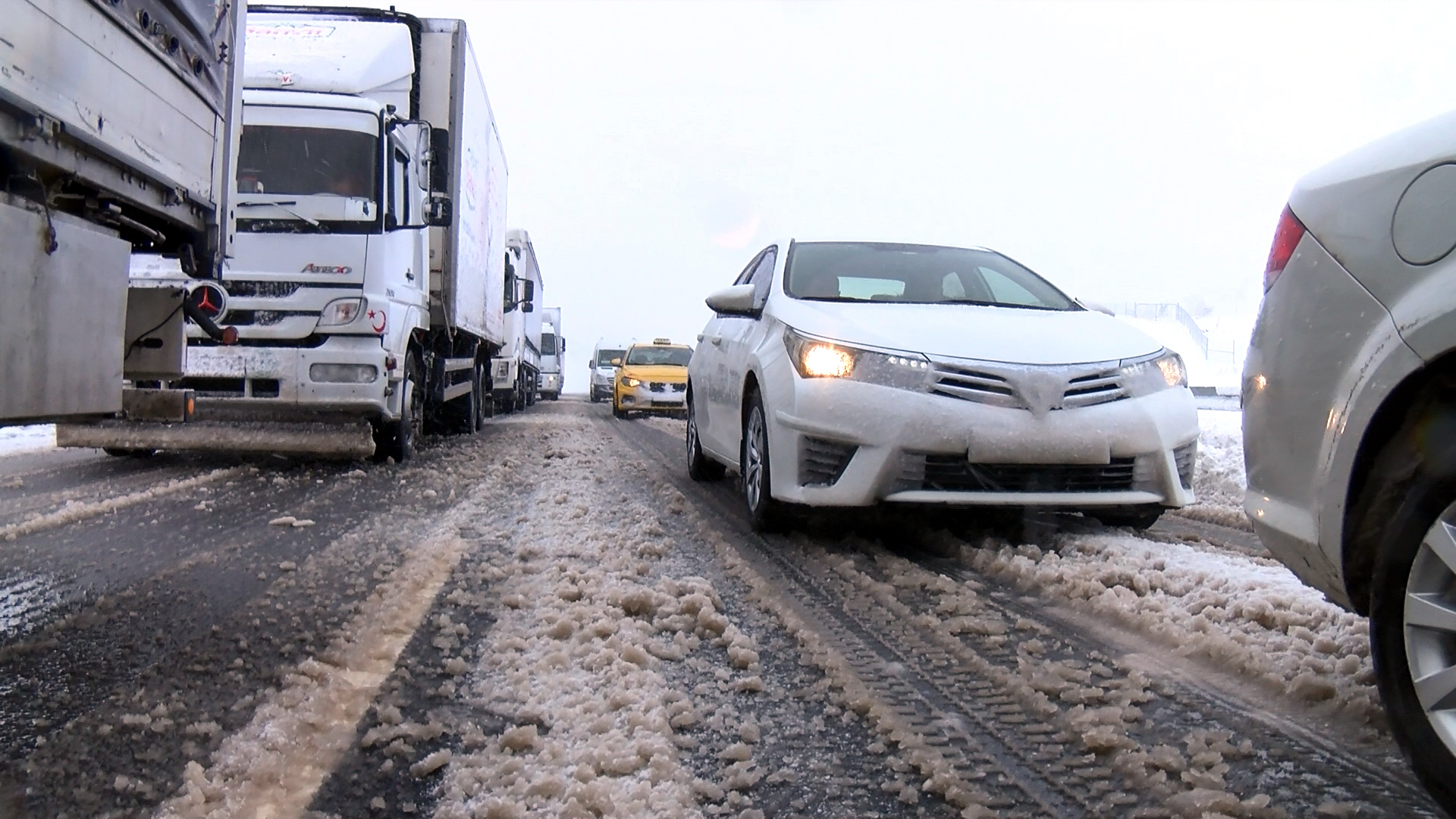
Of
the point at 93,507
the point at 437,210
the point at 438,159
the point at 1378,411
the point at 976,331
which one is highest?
the point at 438,159

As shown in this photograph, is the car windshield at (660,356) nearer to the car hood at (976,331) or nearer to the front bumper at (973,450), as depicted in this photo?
the car hood at (976,331)

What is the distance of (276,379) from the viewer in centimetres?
776

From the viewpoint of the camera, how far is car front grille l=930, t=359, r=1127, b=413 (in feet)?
13.5

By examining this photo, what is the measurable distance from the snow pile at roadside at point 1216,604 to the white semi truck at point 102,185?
→ 3.25 meters

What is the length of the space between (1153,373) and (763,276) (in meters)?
2.40

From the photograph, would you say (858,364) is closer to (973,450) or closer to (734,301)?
(973,450)

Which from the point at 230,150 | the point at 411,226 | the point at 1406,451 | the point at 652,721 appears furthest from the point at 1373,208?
the point at 411,226

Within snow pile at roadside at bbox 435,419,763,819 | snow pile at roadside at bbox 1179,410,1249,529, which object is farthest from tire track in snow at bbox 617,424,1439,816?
snow pile at roadside at bbox 1179,410,1249,529

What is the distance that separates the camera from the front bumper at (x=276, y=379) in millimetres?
7758

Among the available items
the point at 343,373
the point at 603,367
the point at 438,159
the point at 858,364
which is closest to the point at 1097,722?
the point at 858,364

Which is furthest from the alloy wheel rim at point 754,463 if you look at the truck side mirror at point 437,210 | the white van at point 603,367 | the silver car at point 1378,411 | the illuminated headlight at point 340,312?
the white van at point 603,367

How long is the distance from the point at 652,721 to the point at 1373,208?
191 centimetres

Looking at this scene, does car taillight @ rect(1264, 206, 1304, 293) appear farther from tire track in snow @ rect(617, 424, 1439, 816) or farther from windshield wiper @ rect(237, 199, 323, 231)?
windshield wiper @ rect(237, 199, 323, 231)

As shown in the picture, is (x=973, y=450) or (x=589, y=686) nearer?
(x=589, y=686)
